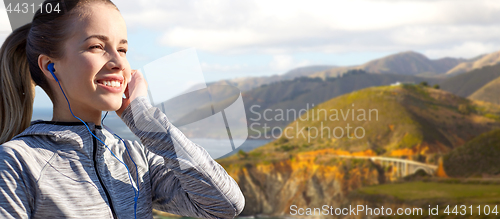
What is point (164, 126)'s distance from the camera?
2.99ft

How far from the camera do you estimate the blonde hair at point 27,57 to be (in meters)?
0.88

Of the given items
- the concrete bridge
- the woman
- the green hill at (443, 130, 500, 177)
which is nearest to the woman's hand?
the woman

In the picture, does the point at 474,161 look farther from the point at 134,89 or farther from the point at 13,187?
the point at 13,187

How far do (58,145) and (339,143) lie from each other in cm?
3438

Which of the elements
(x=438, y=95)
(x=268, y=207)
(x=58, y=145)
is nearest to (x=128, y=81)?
(x=58, y=145)

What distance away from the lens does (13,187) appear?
2.42 ft

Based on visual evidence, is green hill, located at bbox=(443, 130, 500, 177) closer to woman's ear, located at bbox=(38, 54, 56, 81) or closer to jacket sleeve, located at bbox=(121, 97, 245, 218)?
jacket sleeve, located at bbox=(121, 97, 245, 218)

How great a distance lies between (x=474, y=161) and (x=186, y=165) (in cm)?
3587

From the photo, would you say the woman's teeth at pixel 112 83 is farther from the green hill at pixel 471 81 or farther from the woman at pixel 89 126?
the green hill at pixel 471 81

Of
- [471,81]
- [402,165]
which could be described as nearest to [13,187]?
[402,165]

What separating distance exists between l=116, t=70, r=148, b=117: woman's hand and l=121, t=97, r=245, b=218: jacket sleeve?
0.02 metres

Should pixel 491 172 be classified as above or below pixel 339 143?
below

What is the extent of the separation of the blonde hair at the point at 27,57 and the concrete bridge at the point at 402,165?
32435 millimetres

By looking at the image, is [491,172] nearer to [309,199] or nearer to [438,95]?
[438,95]
